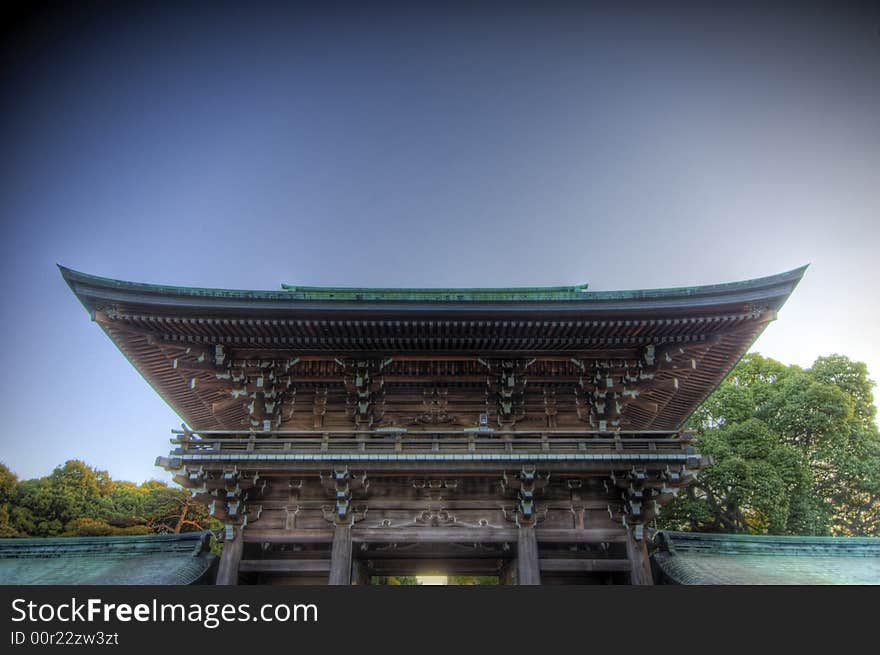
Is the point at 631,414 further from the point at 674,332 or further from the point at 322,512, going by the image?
the point at 322,512

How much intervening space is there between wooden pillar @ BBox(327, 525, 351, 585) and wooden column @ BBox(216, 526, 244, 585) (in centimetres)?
230

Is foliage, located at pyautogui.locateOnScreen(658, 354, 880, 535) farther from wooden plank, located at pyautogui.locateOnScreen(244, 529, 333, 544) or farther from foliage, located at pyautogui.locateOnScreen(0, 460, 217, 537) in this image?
foliage, located at pyautogui.locateOnScreen(0, 460, 217, 537)

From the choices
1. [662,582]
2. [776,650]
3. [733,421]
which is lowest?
[776,650]

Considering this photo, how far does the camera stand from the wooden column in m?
12.3

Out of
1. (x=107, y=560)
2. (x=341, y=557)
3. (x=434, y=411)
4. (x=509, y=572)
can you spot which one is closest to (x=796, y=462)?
(x=509, y=572)

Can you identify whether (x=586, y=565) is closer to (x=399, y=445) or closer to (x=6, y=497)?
(x=399, y=445)

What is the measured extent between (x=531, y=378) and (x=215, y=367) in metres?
8.19

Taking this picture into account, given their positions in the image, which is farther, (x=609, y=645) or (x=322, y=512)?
(x=322, y=512)

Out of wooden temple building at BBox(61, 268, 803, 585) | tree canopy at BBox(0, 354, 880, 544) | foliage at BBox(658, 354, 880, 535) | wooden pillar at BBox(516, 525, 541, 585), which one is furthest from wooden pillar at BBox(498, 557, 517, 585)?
foliage at BBox(658, 354, 880, 535)

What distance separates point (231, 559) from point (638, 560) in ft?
31.7

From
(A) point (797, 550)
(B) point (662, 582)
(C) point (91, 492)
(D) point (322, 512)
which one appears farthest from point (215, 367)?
(C) point (91, 492)

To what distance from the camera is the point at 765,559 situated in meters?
14.0

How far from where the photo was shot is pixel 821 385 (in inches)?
975

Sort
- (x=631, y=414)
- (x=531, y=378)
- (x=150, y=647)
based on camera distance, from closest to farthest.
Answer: (x=150, y=647) → (x=531, y=378) → (x=631, y=414)
